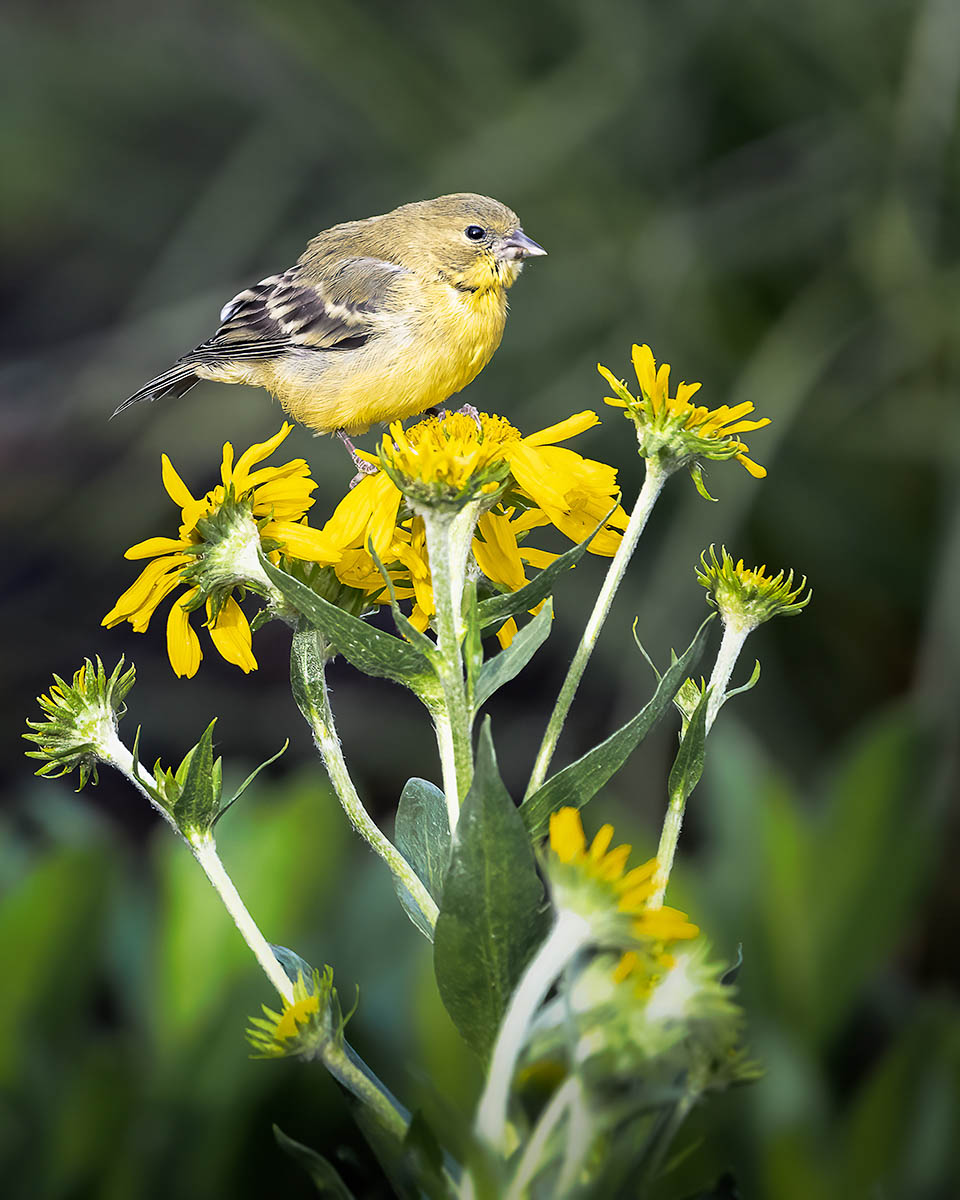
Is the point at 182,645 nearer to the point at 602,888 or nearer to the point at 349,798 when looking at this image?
the point at 349,798

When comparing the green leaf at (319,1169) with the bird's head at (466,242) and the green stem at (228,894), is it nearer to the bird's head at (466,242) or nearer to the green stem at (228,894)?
Result: the green stem at (228,894)

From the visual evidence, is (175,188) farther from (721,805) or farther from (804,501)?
(721,805)

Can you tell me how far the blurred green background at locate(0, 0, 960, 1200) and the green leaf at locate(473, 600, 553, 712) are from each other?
96 centimetres

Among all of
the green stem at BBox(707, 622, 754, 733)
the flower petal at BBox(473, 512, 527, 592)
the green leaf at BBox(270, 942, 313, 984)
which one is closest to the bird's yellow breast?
the flower petal at BBox(473, 512, 527, 592)

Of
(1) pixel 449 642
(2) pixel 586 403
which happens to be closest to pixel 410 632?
(1) pixel 449 642

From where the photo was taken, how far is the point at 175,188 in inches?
109

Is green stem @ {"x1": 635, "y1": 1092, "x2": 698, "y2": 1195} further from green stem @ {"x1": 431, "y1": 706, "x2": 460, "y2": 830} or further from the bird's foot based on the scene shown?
the bird's foot

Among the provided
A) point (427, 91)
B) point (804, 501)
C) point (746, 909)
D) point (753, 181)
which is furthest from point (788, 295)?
point (746, 909)

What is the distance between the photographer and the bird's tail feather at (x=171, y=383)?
981mm

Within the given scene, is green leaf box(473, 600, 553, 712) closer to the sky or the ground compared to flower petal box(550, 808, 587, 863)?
closer to the sky

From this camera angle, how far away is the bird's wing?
1061 millimetres

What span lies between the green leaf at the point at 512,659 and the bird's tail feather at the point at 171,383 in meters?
0.40

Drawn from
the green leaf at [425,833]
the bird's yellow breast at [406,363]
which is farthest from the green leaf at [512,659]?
the bird's yellow breast at [406,363]

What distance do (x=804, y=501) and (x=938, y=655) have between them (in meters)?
0.46
